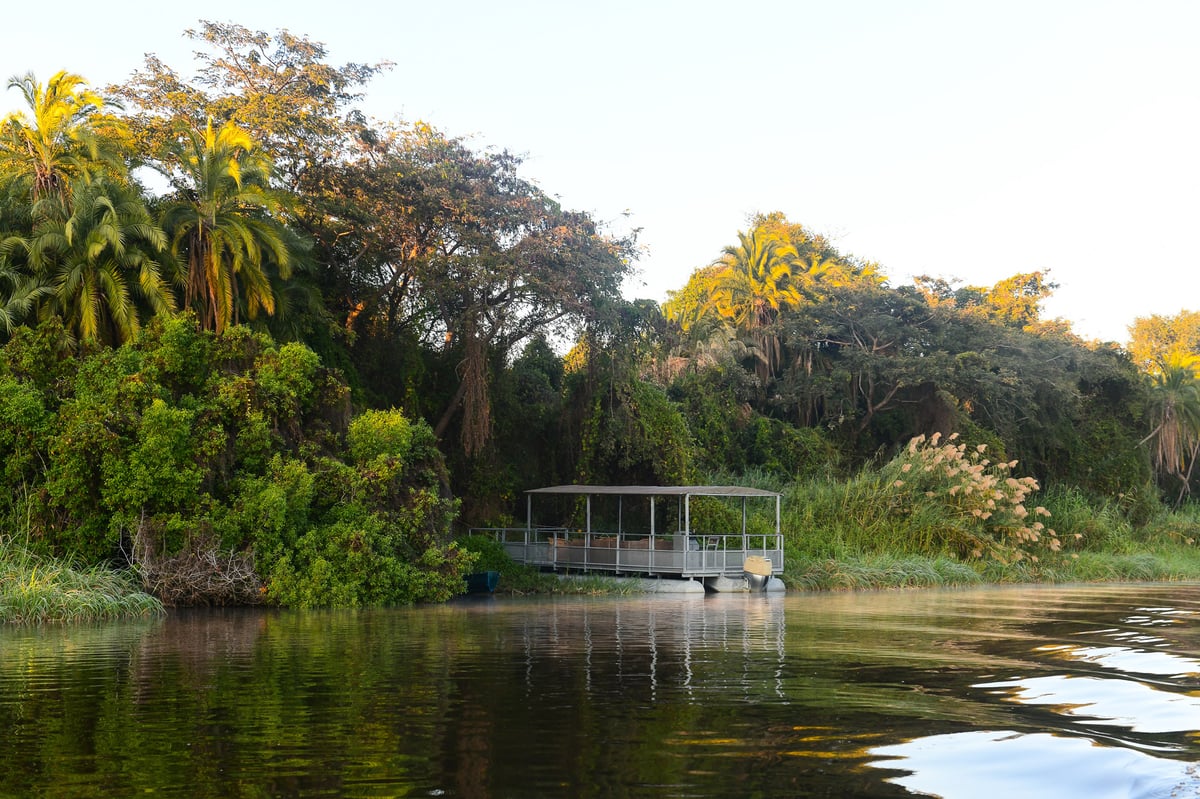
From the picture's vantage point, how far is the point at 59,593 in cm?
2100

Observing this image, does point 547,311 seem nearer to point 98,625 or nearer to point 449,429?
point 449,429

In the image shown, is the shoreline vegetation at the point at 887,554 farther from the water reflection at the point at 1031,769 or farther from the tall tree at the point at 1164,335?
the tall tree at the point at 1164,335

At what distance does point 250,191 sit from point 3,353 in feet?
21.6

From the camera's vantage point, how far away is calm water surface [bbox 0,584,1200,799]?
7.68 m

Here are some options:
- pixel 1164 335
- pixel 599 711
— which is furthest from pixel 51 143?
pixel 1164 335

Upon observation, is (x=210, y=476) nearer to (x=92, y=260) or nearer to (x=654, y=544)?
(x=92, y=260)

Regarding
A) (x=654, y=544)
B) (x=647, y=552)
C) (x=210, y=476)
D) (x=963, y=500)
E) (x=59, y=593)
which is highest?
(x=210, y=476)

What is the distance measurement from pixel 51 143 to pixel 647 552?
1774cm

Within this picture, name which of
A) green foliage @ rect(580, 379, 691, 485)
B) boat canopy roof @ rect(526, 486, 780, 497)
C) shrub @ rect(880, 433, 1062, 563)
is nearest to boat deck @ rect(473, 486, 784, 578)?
boat canopy roof @ rect(526, 486, 780, 497)

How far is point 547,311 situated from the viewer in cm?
3634

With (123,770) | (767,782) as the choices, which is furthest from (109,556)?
(767,782)

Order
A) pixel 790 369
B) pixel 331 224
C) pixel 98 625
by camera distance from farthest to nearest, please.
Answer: pixel 790 369 < pixel 331 224 < pixel 98 625

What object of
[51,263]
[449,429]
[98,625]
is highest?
[51,263]

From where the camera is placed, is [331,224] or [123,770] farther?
[331,224]
